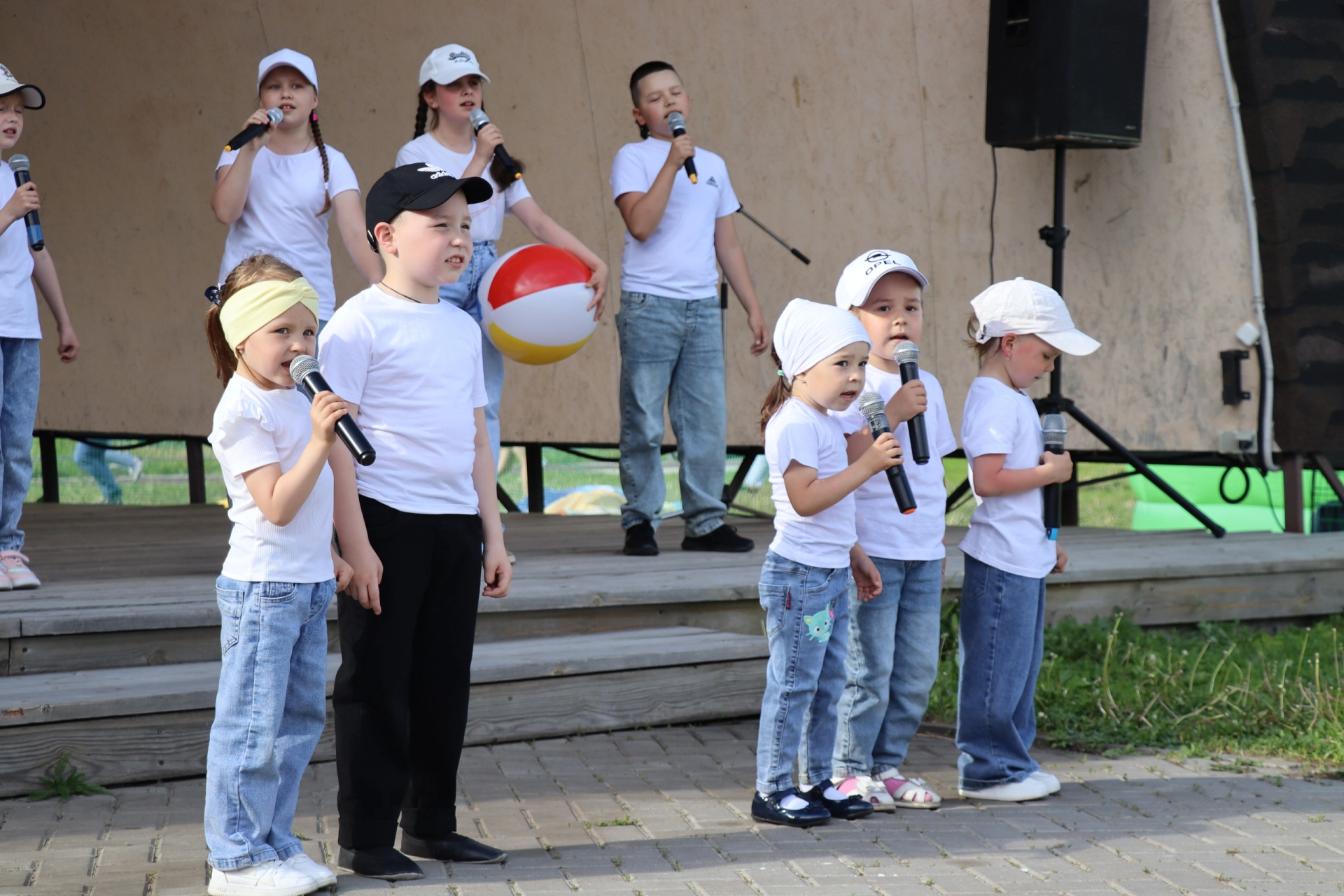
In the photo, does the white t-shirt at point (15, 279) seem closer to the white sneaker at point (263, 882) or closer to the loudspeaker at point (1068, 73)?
the white sneaker at point (263, 882)

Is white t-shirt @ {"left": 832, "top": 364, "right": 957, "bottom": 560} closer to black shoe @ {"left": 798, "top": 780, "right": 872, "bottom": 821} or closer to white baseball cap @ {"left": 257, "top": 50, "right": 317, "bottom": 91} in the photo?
black shoe @ {"left": 798, "top": 780, "right": 872, "bottom": 821}

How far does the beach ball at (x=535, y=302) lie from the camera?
16.2 ft

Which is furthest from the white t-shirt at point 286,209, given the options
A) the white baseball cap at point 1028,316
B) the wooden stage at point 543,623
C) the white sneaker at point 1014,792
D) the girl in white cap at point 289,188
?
the white sneaker at point 1014,792

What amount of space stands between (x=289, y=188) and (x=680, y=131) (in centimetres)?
152

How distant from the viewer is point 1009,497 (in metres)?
4.05

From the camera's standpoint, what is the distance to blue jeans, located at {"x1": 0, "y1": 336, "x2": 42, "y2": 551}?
478 centimetres

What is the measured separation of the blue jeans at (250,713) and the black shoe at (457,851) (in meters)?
0.43

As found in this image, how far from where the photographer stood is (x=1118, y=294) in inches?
297

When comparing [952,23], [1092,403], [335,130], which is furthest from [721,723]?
[335,130]

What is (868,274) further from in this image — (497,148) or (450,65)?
(450,65)

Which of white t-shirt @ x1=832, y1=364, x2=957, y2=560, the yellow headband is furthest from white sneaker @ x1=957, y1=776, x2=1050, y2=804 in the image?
the yellow headband

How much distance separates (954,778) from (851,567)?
91 centimetres

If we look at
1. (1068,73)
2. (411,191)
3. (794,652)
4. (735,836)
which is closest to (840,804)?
(735,836)

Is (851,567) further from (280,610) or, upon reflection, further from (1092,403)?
(1092,403)
